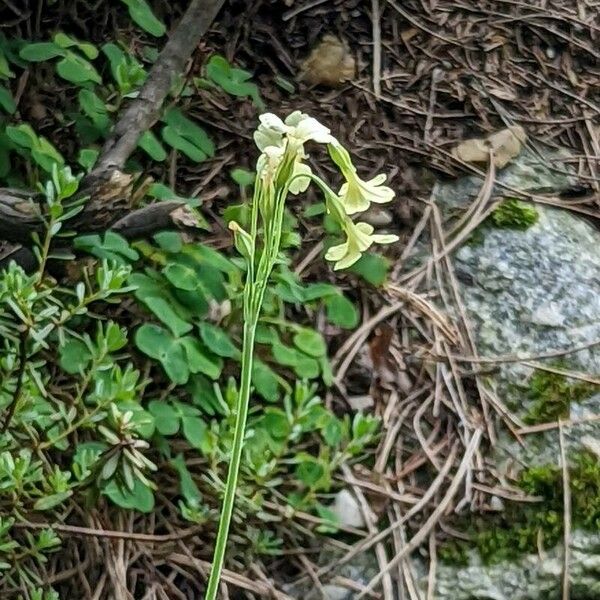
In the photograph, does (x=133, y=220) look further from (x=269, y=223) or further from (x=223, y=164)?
(x=269, y=223)

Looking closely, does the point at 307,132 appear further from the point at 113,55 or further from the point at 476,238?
the point at 476,238

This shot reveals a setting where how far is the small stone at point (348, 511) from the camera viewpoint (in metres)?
1.73

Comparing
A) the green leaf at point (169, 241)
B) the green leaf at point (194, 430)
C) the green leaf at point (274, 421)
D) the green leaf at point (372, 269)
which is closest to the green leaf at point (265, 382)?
the green leaf at point (274, 421)

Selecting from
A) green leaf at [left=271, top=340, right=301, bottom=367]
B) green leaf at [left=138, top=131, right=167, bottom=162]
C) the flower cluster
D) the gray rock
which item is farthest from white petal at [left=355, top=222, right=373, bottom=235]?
green leaf at [left=138, top=131, right=167, bottom=162]

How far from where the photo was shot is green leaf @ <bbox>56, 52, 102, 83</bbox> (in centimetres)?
188

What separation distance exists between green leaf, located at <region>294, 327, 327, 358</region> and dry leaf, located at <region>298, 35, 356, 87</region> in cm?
80

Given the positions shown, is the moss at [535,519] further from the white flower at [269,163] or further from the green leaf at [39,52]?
the green leaf at [39,52]

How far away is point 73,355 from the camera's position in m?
1.58

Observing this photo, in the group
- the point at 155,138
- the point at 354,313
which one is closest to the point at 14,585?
the point at 354,313

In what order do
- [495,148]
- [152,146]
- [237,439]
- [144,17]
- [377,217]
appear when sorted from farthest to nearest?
1. [495,148]
2. [377,217]
3. [144,17]
4. [152,146]
5. [237,439]

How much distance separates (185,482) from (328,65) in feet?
3.97

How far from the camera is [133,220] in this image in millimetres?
1667

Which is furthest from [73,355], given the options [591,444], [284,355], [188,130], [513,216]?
[513,216]

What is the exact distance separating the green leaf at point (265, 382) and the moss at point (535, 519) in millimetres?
412
